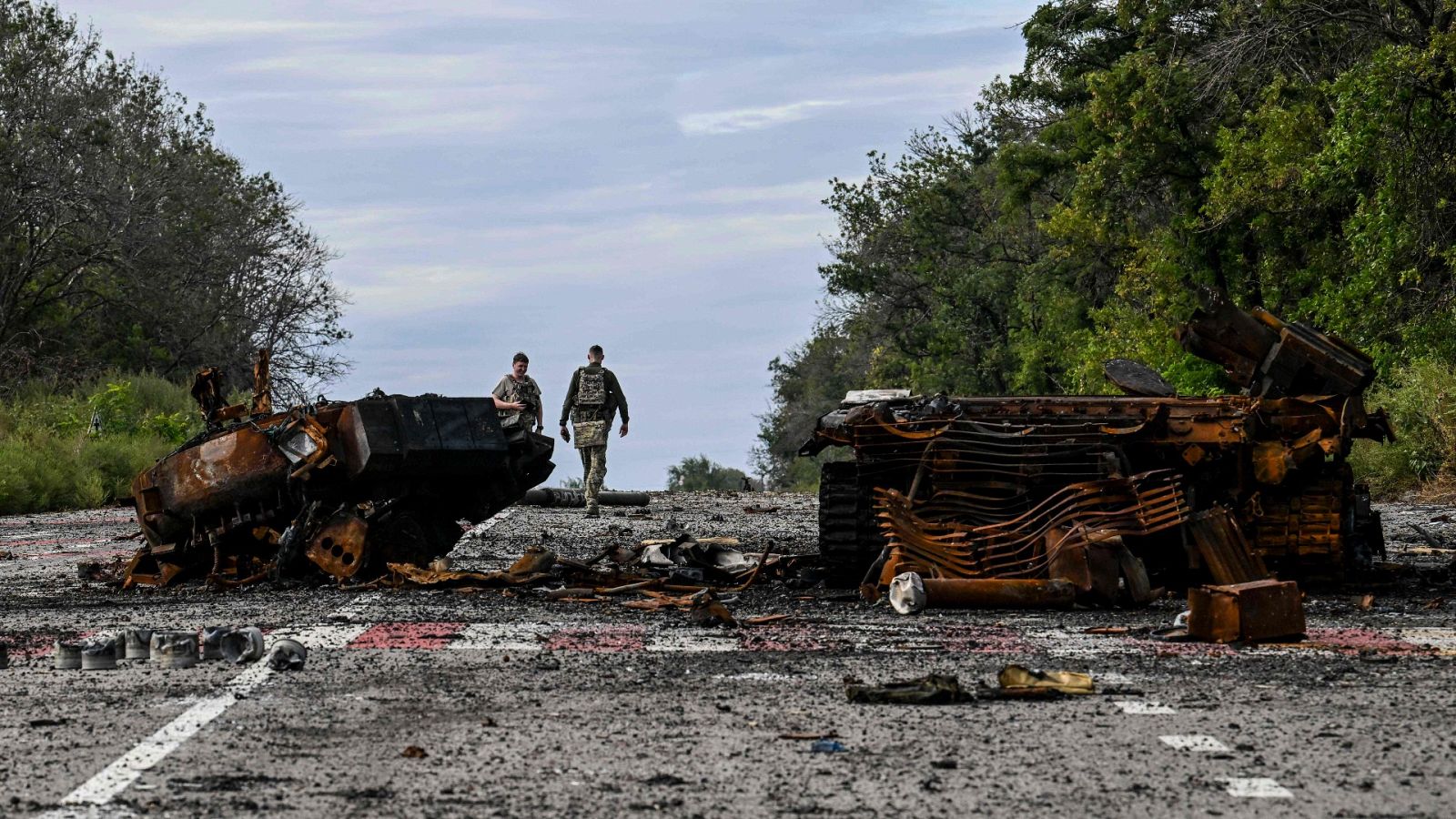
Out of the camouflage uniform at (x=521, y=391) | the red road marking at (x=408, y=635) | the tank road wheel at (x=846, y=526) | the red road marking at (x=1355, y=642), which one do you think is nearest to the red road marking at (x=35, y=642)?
the red road marking at (x=408, y=635)

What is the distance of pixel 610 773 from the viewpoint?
6.24m

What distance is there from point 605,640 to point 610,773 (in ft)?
13.3

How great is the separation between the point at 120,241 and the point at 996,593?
41.4 m

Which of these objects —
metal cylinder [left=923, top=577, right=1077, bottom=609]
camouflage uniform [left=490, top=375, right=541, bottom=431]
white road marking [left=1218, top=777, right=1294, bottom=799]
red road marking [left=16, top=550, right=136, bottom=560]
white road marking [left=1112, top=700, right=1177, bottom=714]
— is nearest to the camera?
white road marking [left=1218, top=777, right=1294, bottom=799]

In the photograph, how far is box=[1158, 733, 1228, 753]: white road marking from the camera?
661cm

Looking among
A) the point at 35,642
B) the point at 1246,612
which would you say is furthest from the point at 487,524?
the point at 1246,612

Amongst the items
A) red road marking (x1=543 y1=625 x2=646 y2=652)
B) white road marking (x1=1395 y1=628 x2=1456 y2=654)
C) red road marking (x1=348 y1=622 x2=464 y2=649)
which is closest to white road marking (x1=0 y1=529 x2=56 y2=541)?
red road marking (x1=348 y1=622 x2=464 y2=649)

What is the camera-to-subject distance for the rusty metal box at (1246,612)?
32.2ft

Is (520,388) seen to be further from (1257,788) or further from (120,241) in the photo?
(120,241)

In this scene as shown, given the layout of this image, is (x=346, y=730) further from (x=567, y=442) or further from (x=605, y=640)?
Answer: (x=567, y=442)

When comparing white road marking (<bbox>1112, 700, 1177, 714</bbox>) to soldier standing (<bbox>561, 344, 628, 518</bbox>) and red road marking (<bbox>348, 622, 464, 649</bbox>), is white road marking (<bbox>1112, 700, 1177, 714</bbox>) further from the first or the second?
soldier standing (<bbox>561, 344, 628, 518</bbox>)

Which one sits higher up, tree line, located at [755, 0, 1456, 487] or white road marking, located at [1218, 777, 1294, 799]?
tree line, located at [755, 0, 1456, 487]

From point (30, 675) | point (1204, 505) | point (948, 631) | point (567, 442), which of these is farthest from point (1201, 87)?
point (30, 675)

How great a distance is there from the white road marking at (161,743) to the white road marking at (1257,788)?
11.6 feet
